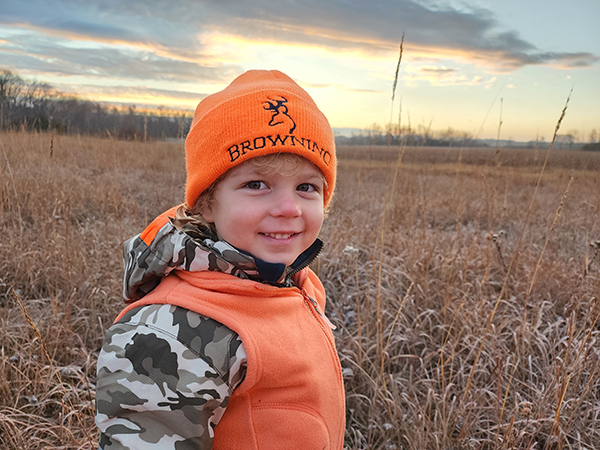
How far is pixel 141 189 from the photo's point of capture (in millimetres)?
6965

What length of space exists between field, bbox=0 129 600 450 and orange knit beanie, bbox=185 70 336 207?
2.78ft

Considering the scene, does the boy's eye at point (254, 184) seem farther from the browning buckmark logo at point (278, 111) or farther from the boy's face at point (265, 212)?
the browning buckmark logo at point (278, 111)

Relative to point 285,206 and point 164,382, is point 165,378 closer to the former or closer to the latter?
point 164,382

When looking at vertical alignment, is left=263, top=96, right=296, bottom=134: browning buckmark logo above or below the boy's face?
above

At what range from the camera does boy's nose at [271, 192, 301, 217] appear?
123 centimetres

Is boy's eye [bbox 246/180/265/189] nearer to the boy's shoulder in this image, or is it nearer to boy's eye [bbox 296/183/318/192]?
boy's eye [bbox 296/183/318/192]

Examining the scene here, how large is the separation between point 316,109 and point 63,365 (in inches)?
89.8

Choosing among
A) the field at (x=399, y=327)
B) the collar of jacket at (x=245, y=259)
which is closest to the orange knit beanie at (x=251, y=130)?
the collar of jacket at (x=245, y=259)

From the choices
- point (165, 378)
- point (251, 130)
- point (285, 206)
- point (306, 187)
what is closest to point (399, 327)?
point (306, 187)

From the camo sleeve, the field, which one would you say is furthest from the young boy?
the field

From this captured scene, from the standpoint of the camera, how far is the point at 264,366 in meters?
1.09

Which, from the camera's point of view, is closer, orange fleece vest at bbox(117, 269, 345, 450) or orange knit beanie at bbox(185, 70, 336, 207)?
orange fleece vest at bbox(117, 269, 345, 450)

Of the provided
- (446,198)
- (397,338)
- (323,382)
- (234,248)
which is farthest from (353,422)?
(446,198)

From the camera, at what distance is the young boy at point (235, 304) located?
99 centimetres
